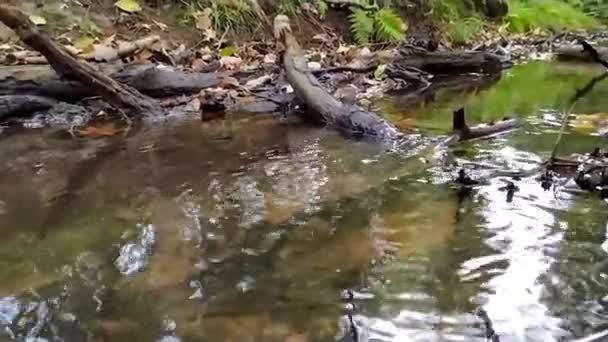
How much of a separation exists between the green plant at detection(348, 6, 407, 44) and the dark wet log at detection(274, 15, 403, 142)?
285 cm

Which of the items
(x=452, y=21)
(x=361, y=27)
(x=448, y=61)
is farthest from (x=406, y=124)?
(x=452, y=21)

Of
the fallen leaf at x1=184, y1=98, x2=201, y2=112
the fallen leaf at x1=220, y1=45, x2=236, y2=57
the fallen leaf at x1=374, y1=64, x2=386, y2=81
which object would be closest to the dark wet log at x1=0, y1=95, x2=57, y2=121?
the fallen leaf at x1=184, y1=98, x2=201, y2=112

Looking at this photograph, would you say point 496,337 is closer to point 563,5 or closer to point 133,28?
point 133,28

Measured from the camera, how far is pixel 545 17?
14.2 metres

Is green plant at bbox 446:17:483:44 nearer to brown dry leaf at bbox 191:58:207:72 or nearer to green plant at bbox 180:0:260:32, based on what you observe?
green plant at bbox 180:0:260:32

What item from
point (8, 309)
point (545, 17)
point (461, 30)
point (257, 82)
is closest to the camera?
point (8, 309)

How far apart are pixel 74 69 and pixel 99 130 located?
459 mm

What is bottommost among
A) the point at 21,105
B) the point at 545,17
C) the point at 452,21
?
the point at 545,17

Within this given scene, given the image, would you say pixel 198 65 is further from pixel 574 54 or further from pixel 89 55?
pixel 574 54

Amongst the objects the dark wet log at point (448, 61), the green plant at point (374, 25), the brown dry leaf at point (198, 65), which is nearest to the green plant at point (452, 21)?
the green plant at point (374, 25)

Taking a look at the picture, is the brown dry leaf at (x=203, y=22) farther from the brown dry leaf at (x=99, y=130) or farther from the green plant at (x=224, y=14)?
the brown dry leaf at (x=99, y=130)

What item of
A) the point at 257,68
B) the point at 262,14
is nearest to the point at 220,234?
the point at 257,68

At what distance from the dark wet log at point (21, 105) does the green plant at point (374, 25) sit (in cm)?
454

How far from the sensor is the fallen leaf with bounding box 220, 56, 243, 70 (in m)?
7.24
